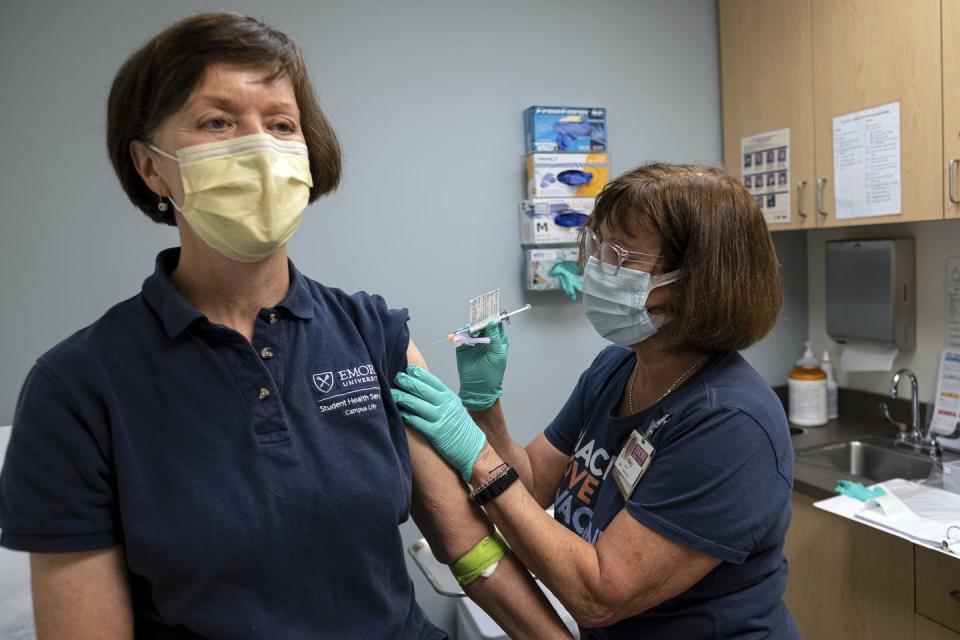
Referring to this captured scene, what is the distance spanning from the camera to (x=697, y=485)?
115 cm

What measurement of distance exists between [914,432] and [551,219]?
150cm

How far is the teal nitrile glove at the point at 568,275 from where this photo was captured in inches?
98.5

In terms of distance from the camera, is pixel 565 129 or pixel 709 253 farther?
pixel 565 129

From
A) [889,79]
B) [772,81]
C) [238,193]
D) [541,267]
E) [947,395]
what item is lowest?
[947,395]

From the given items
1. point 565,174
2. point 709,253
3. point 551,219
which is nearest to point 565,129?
point 565,174

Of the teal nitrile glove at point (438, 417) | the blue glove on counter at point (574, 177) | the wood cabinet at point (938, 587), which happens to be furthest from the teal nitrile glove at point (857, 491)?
the teal nitrile glove at point (438, 417)

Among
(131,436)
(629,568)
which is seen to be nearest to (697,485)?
(629,568)

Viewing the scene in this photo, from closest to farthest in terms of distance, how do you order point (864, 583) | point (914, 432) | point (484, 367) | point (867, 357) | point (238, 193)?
point (238, 193)
point (484, 367)
point (864, 583)
point (914, 432)
point (867, 357)

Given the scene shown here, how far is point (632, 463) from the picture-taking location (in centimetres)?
128

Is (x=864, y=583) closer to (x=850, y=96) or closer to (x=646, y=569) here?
(x=646, y=569)

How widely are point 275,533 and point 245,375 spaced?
0.21 metres

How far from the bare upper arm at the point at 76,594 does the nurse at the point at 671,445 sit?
494 mm

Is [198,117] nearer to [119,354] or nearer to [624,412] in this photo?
[119,354]

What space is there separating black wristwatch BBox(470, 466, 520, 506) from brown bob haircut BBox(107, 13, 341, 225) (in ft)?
2.28
